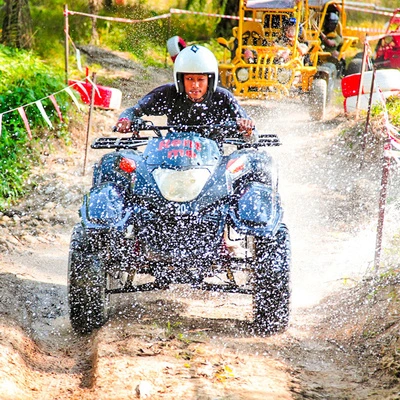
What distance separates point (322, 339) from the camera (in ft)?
16.4

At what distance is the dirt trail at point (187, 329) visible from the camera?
400 centimetres

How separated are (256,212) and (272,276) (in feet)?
1.56

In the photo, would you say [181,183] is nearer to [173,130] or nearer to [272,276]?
[173,130]

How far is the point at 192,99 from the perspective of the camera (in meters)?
5.71

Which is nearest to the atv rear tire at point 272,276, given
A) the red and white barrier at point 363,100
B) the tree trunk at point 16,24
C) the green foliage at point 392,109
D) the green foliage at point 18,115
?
the green foliage at point 18,115

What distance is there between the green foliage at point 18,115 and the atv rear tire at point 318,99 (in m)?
4.45

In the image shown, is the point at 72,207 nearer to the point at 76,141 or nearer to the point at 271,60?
the point at 76,141

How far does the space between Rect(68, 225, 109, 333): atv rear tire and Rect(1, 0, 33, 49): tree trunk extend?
847cm

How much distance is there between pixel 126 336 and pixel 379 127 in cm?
634

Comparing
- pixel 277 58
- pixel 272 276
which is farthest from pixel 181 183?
pixel 277 58

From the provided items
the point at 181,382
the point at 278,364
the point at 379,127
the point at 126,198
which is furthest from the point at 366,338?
the point at 379,127

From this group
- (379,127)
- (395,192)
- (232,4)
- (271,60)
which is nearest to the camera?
(395,192)

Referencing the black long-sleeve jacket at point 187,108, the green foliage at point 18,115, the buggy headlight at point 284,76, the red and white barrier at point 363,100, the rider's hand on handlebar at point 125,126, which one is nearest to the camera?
the rider's hand on handlebar at point 125,126

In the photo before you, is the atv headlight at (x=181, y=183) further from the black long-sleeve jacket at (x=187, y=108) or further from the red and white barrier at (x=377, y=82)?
the red and white barrier at (x=377, y=82)
